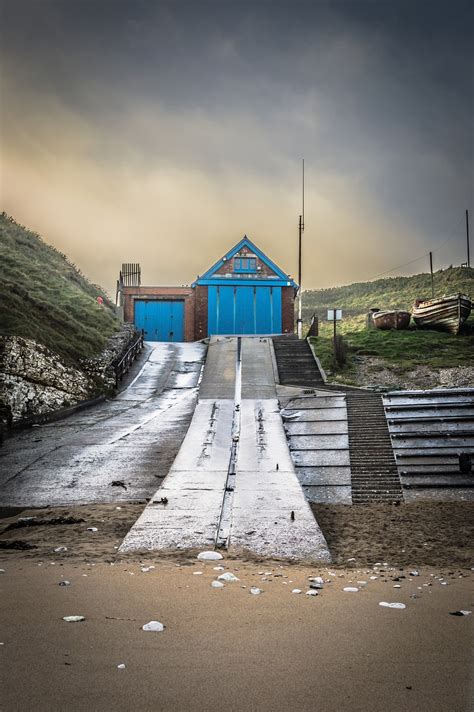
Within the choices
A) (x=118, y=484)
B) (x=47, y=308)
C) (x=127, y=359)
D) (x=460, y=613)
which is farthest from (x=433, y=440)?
(x=47, y=308)

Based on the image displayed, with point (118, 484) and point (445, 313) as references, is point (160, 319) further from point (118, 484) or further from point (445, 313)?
point (118, 484)

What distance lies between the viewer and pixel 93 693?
9.79 ft

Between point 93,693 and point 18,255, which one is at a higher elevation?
point 18,255

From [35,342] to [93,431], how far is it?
5356 millimetres

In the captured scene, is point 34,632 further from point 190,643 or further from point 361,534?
point 361,534

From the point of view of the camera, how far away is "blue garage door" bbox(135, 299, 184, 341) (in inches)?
1528

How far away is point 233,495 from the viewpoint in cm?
897

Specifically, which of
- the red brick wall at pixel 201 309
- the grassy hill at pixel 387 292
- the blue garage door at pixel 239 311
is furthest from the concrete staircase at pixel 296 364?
the grassy hill at pixel 387 292

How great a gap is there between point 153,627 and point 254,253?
35957 millimetres

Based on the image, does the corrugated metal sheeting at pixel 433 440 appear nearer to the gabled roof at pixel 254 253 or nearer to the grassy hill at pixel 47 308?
the grassy hill at pixel 47 308

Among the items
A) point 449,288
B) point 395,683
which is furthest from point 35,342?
point 449,288

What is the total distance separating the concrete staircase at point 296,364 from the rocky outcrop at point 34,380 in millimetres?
7319

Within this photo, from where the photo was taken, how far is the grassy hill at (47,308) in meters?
19.9

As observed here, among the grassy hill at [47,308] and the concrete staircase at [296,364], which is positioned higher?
the grassy hill at [47,308]
